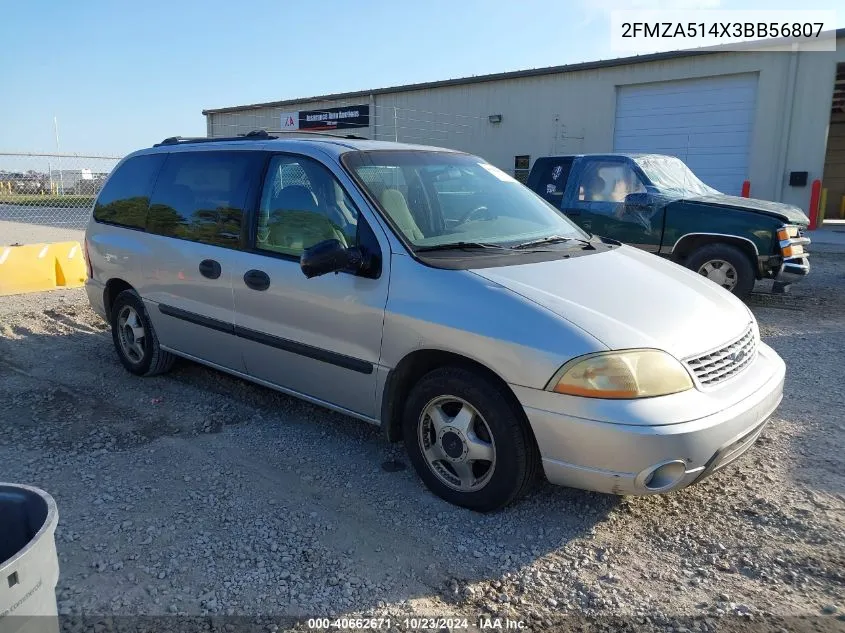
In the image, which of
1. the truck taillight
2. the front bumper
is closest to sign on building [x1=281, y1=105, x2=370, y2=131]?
the truck taillight

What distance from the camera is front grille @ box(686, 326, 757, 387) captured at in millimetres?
2934

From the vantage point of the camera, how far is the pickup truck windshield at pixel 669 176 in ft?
28.4

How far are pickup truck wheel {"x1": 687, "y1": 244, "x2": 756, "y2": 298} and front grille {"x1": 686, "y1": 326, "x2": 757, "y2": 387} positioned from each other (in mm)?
5094

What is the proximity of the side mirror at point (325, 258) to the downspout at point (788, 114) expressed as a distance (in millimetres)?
16670

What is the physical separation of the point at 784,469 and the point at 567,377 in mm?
1810

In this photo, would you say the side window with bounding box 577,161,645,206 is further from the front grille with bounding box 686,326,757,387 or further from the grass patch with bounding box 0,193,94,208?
the grass patch with bounding box 0,193,94,208

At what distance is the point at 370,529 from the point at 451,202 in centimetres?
192

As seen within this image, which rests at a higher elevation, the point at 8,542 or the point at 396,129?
the point at 396,129

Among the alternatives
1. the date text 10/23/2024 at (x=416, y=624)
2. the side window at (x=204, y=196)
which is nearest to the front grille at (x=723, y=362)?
the date text 10/23/2024 at (x=416, y=624)

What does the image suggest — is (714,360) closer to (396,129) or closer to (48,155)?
(48,155)

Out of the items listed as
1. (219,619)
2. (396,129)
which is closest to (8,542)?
(219,619)

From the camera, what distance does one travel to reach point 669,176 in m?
8.91

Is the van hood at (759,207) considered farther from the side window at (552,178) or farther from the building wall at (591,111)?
the building wall at (591,111)

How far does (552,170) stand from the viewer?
30.5ft
